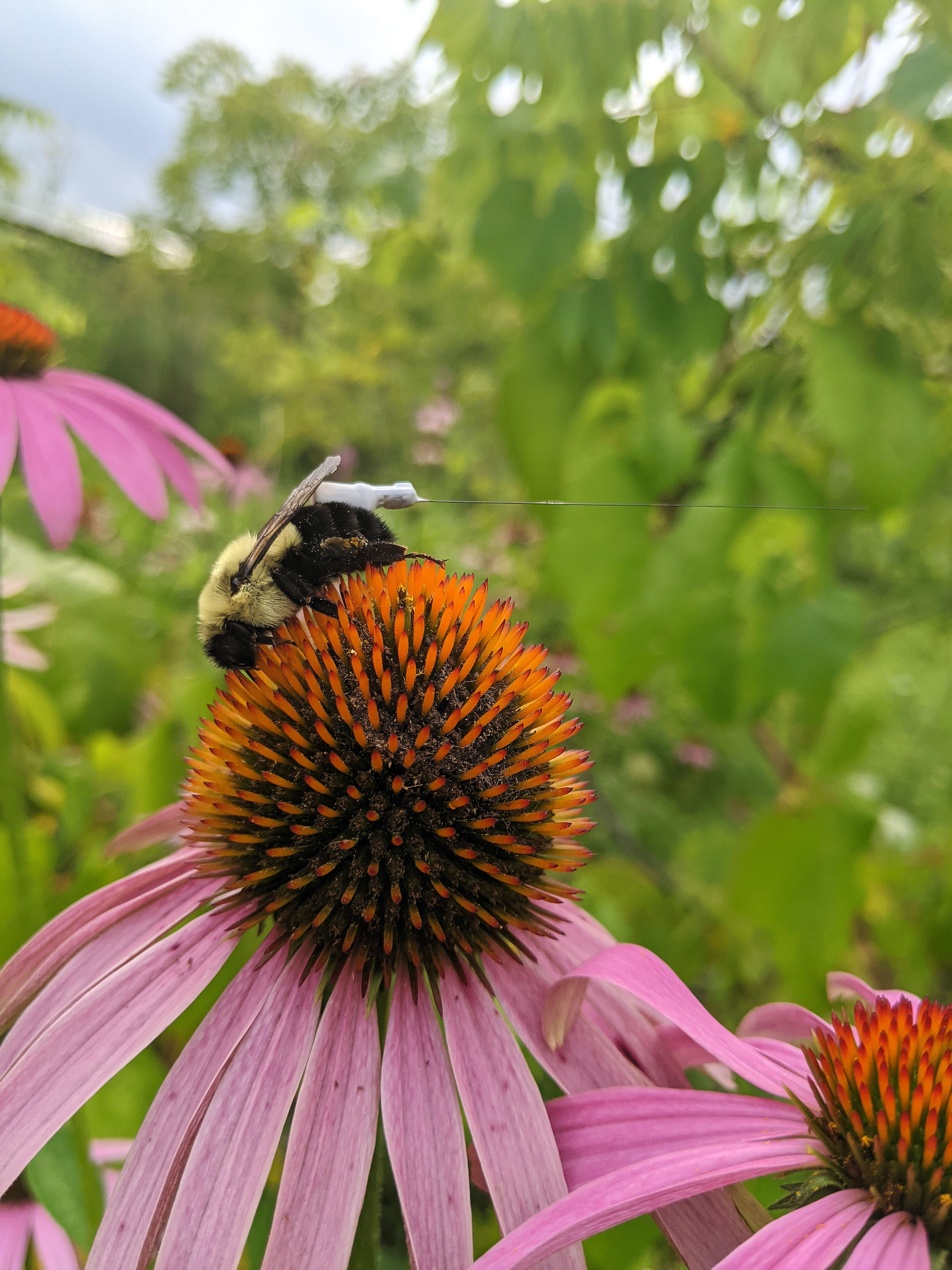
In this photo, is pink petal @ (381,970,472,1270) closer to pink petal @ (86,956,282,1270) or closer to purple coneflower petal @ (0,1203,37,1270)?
pink petal @ (86,956,282,1270)

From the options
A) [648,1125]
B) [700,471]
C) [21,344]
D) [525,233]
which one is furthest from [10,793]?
[700,471]

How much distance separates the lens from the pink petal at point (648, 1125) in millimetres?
389

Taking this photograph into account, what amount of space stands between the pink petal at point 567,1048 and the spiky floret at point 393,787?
2cm

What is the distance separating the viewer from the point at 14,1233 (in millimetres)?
531

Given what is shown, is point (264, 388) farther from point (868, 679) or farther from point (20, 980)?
point (20, 980)

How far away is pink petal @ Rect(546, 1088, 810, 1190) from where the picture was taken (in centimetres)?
39

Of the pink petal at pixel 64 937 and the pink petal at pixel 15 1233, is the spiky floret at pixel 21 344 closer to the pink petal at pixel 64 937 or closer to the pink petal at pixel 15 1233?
the pink petal at pixel 64 937

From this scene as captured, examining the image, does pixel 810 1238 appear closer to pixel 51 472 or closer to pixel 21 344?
pixel 51 472

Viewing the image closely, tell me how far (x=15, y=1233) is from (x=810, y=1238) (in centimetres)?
50

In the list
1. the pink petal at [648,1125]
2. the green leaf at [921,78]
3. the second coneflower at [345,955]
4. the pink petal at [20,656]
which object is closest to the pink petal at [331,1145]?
the second coneflower at [345,955]

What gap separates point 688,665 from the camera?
3.58 feet

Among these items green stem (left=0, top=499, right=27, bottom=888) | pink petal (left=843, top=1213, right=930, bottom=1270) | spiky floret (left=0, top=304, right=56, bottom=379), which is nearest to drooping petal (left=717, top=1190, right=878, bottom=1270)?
pink petal (left=843, top=1213, right=930, bottom=1270)

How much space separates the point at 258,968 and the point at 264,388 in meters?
5.79

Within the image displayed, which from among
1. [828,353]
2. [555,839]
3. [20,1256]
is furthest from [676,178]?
[20,1256]
